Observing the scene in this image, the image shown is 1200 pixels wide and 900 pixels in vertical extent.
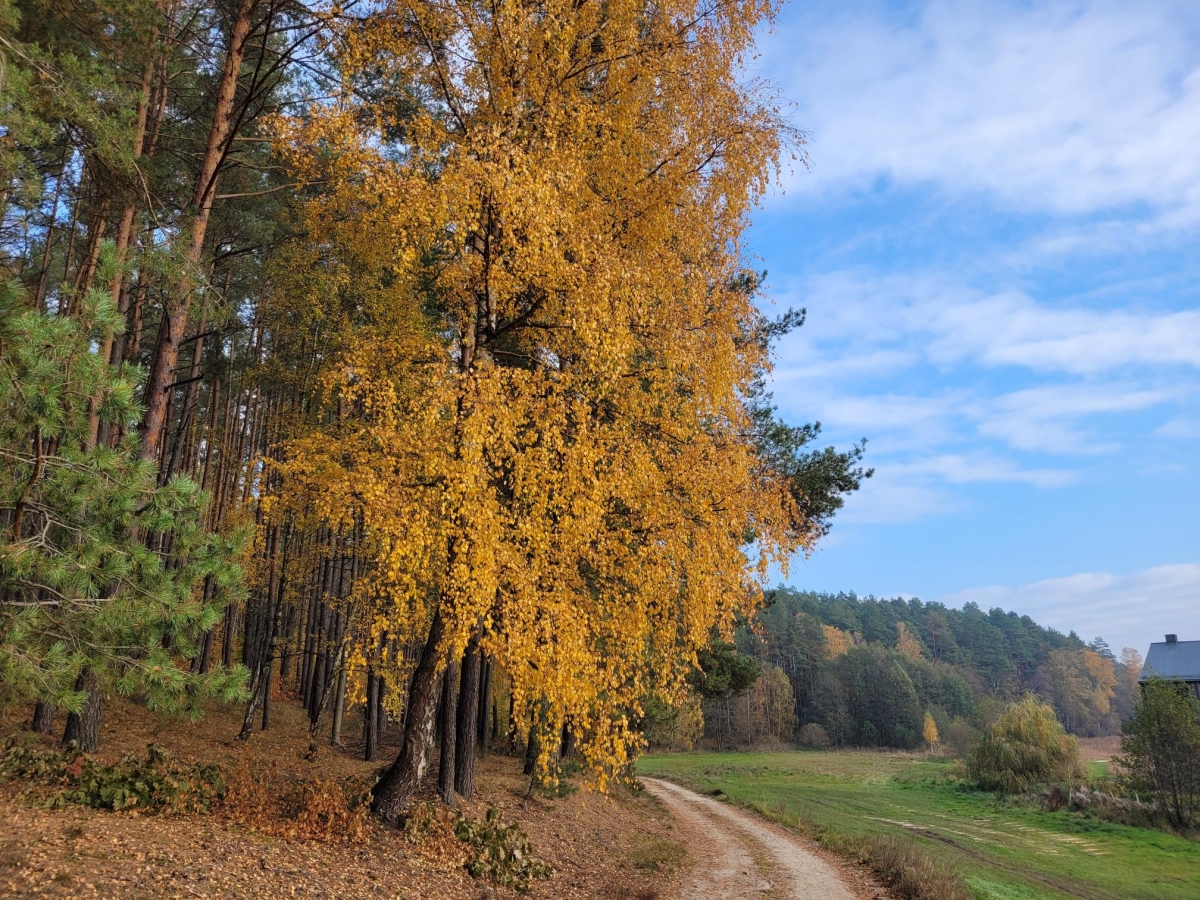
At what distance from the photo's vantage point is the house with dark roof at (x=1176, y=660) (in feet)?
142

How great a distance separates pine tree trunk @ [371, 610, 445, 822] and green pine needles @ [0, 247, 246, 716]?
110 inches

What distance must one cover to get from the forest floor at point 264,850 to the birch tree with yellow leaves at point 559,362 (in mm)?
1276

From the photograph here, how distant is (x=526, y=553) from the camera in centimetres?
791

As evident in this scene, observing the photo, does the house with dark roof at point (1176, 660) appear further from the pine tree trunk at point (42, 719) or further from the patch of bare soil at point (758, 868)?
the pine tree trunk at point (42, 719)

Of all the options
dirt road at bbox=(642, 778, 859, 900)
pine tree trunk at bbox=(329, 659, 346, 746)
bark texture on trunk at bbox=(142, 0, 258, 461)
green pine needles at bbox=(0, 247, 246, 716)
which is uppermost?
bark texture on trunk at bbox=(142, 0, 258, 461)

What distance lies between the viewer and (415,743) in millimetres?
8945

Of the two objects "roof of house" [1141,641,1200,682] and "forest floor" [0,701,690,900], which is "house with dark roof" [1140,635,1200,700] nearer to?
"roof of house" [1141,641,1200,682]

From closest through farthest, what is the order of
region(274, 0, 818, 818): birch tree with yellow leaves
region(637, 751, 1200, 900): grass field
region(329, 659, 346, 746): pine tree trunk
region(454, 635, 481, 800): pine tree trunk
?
region(274, 0, 818, 818): birch tree with yellow leaves
region(454, 635, 481, 800): pine tree trunk
region(637, 751, 1200, 900): grass field
region(329, 659, 346, 746): pine tree trunk

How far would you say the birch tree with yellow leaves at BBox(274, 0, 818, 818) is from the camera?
711 cm

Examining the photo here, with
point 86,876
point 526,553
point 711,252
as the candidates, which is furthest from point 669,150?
point 86,876

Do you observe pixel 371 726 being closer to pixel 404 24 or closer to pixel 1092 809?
pixel 404 24

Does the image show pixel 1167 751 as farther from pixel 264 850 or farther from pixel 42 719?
pixel 42 719

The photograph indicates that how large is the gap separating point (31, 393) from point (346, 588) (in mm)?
13701

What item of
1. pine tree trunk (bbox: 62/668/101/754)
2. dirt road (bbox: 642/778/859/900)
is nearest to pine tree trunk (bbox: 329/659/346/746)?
pine tree trunk (bbox: 62/668/101/754)
